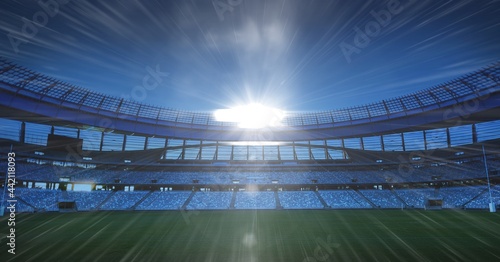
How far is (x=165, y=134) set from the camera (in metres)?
47.3

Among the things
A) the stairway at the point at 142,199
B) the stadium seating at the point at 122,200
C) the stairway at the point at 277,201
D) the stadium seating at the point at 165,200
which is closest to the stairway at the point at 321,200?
the stairway at the point at 277,201

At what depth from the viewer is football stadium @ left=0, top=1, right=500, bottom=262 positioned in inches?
1270

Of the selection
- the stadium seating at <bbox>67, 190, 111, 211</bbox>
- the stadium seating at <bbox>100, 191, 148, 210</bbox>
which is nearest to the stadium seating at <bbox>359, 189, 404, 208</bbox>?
the stadium seating at <bbox>100, 191, 148, 210</bbox>

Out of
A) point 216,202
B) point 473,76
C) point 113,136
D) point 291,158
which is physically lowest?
point 216,202

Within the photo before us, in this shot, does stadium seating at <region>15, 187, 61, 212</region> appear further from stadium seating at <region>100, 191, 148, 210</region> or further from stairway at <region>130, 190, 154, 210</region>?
stairway at <region>130, 190, 154, 210</region>

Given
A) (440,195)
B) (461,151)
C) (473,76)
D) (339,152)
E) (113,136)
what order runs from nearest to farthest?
1. (473,76)
2. (440,195)
3. (461,151)
4. (113,136)
5. (339,152)

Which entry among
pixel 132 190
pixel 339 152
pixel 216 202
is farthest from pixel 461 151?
pixel 132 190

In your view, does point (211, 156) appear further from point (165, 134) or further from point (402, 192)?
point (402, 192)

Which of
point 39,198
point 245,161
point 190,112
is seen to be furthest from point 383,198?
point 39,198

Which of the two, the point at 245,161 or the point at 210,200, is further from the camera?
the point at 245,161

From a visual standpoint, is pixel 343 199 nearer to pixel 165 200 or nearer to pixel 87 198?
pixel 165 200

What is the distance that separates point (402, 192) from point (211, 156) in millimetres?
38474

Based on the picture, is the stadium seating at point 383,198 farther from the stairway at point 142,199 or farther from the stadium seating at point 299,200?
the stairway at point 142,199

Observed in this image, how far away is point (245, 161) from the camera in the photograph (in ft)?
190
